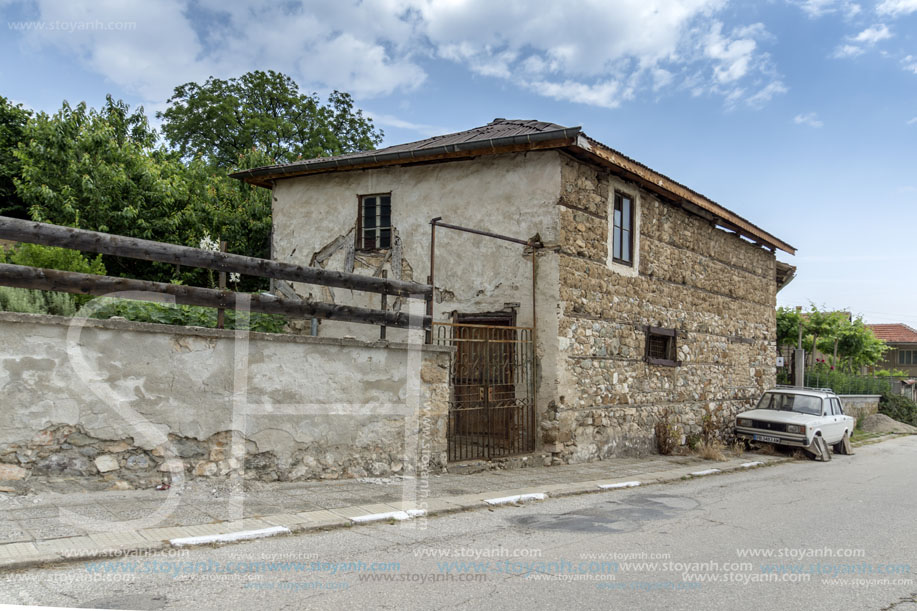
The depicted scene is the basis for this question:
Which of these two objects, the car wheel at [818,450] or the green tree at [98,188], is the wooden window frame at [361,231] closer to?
the green tree at [98,188]

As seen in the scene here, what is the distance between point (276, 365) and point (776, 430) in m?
11.3

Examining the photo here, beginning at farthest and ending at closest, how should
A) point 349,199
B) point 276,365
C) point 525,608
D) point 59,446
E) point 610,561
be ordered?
point 349,199, point 276,365, point 59,446, point 610,561, point 525,608

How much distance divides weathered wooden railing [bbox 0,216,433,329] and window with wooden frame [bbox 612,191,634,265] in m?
4.70

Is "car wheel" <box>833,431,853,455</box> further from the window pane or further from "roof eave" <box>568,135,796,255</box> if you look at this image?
the window pane

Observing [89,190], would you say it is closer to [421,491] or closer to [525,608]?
[421,491]

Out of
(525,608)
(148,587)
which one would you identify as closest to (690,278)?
(525,608)

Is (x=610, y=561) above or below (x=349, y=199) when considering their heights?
below

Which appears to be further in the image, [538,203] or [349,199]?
[349,199]

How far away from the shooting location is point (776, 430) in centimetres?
1421

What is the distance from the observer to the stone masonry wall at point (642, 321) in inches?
428

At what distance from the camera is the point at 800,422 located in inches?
551

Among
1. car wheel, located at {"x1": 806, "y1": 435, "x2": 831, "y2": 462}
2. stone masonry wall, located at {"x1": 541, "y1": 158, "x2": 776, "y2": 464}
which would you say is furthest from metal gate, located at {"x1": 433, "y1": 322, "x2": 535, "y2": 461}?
car wheel, located at {"x1": 806, "y1": 435, "x2": 831, "y2": 462}

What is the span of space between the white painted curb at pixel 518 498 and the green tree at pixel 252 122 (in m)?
23.5

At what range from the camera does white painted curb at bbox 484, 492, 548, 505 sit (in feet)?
24.0
